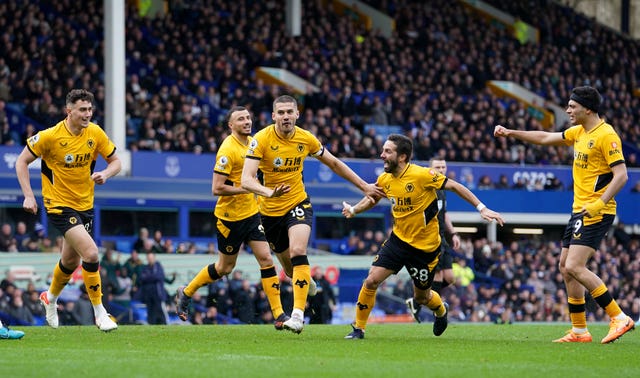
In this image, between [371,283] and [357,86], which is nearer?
[371,283]

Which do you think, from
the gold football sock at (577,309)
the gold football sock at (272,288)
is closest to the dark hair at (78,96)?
the gold football sock at (272,288)

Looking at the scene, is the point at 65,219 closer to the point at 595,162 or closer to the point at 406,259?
the point at 406,259

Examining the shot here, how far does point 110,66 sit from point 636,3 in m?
35.0

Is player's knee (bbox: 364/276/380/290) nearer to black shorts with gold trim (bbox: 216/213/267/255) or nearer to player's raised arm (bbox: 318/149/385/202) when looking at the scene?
player's raised arm (bbox: 318/149/385/202)

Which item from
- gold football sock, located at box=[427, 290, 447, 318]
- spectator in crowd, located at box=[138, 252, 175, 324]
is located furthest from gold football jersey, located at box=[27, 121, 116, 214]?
spectator in crowd, located at box=[138, 252, 175, 324]

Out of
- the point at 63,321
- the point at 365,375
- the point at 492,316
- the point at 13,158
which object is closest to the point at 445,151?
the point at 492,316

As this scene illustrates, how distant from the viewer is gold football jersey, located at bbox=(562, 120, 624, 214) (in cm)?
1245

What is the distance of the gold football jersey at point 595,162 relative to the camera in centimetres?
1245

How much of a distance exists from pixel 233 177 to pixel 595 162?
4090 mm

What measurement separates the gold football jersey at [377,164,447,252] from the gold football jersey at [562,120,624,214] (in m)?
1.42

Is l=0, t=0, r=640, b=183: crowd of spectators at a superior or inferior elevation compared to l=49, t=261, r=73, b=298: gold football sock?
superior

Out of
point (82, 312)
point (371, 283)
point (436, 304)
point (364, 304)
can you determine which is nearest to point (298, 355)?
point (371, 283)

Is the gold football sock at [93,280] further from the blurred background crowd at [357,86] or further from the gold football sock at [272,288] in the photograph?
the blurred background crowd at [357,86]

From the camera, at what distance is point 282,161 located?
518 inches
